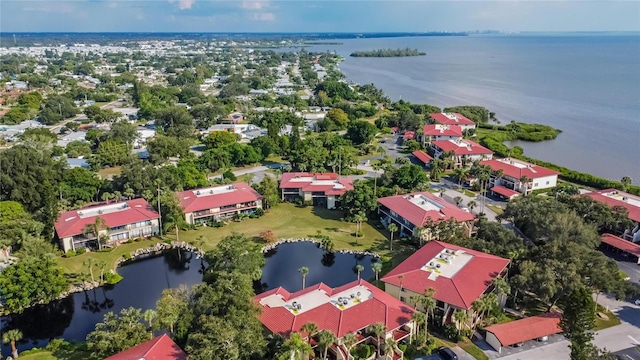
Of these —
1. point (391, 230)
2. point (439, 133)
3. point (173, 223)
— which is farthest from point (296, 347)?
point (439, 133)

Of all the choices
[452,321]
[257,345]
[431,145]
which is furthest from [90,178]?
[431,145]

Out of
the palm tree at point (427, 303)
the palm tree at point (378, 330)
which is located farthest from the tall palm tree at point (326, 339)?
the palm tree at point (427, 303)

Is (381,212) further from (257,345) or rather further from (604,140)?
(604,140)

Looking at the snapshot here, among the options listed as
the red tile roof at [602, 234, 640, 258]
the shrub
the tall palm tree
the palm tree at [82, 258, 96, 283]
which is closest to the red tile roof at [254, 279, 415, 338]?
the tall palm tree

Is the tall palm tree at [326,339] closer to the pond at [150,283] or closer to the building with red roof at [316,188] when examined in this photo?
the pond at [150,283]

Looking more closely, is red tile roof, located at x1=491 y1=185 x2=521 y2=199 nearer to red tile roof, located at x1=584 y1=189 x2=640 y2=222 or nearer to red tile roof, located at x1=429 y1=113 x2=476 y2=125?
red tile roof, located at x1=584 y1=189 x2=640 y2=222
